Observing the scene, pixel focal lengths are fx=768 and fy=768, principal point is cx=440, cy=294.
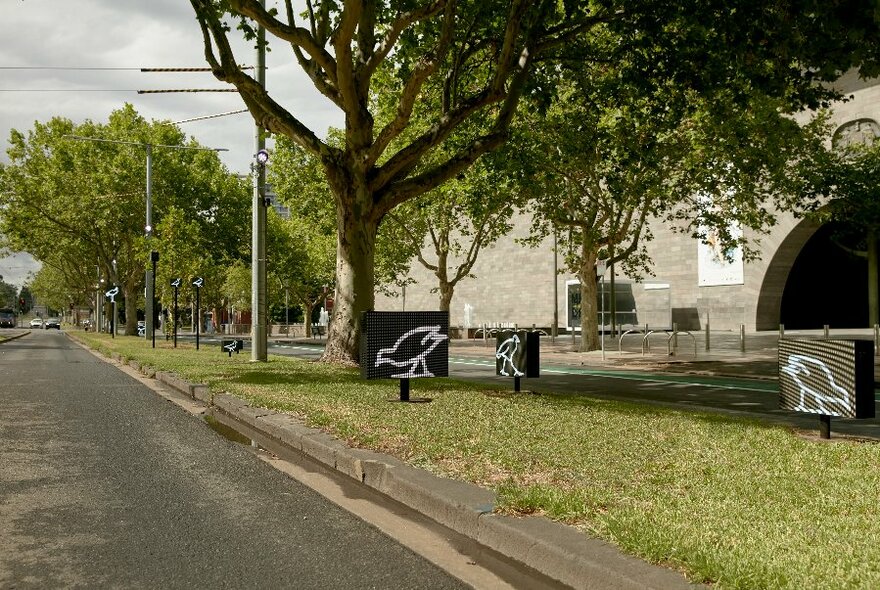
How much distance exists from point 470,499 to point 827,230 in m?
42.6

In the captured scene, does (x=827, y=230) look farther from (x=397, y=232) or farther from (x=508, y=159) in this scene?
(x=508, y=159)

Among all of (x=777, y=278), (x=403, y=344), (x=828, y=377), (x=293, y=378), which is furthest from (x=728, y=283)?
(x=828, y=377)

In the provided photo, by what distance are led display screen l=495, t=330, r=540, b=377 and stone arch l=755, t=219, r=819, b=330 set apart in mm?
31176

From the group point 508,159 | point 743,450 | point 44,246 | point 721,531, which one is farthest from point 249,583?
point 44,246

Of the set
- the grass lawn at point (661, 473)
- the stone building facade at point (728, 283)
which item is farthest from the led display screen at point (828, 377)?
the stone building facade at point (728, 283)

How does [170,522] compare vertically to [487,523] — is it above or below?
below

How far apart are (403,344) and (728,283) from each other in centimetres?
3508

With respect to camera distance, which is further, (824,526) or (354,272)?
(354,272)

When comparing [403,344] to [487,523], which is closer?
[487,523]

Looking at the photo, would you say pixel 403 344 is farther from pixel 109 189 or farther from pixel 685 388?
pixel 109 189

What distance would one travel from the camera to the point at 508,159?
18.8 m

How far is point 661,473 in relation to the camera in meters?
5.68

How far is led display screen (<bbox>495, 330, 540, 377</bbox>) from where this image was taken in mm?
10945

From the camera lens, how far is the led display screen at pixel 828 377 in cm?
706
